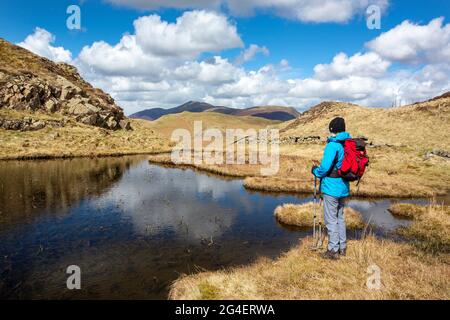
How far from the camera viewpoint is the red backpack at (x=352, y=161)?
10.8m

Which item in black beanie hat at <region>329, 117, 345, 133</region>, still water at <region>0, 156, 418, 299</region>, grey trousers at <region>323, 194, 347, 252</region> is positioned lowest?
still water at <region>0, 156, 418, 299</region>

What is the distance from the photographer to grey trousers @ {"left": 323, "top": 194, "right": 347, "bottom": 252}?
11.5 meters

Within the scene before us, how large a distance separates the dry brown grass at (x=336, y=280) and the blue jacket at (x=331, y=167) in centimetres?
258

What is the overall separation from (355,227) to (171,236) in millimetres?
12156

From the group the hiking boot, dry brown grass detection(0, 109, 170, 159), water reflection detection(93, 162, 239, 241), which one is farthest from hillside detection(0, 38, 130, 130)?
the hiking boot

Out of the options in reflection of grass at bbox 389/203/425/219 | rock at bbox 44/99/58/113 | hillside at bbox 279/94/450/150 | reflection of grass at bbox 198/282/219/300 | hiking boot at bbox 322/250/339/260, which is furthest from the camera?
rock at bbox 44/99/58/113

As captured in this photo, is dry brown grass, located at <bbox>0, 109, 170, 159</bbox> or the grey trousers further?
dry brown grass, located at <bbox>0, 109, 170, 159</bbox>

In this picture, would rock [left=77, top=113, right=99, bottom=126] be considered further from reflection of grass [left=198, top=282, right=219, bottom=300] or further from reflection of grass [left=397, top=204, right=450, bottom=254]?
reflection of grass [left=198, top=282, right=219, bottom=300]

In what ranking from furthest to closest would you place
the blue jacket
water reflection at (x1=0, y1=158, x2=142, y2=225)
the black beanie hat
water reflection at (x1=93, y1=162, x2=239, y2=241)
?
1. water reflection at (x1=0, y1=158, x2=142, y2=225)
2. water reflection at (x1=93, y1=162, x2=239, y2=241)
3. the black beanie hat
4. the blue jacket

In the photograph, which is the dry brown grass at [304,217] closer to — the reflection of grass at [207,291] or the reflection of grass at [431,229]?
the reflection of grass at [431,229]

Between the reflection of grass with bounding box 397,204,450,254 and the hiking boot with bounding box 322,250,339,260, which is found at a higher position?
the hiking boot with bounding box 322,250,339,260

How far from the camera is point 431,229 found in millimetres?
20047

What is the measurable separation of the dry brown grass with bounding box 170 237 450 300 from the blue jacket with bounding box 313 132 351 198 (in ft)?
→ 8.47

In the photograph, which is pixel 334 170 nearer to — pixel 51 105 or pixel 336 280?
pixel 336 280
